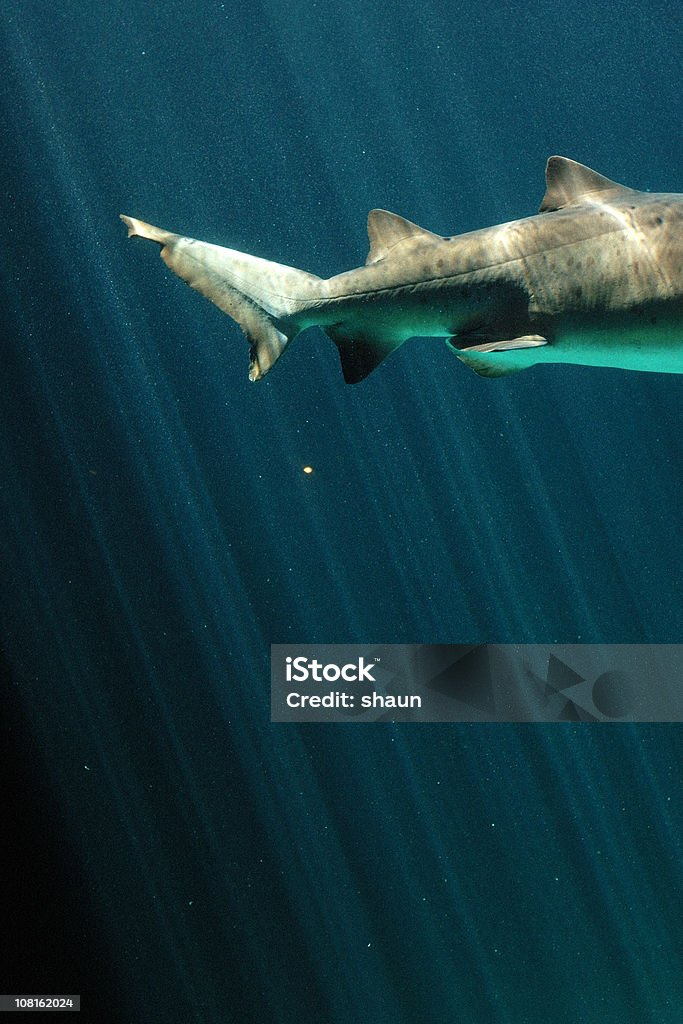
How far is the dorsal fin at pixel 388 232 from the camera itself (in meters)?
2.81

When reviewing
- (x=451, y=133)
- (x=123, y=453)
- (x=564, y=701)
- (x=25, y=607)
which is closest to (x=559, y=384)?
(x=451, y=133)

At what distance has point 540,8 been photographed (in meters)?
7.61

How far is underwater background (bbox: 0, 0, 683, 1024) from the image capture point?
594 cm

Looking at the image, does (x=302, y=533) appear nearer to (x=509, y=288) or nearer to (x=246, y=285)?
(x=246, y=285)

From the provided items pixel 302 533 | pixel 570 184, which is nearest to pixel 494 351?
pixel 570 184

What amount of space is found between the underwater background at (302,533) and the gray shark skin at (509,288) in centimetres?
361

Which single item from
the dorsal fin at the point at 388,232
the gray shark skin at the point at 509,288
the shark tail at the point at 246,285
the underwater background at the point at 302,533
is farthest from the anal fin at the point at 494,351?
the underwater background at the point at 302,533

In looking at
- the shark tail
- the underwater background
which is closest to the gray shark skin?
the shark tail

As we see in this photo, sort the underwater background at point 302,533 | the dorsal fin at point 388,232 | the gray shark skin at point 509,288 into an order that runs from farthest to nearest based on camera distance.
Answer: the underwater background at point 302,533 → the dorsal fin at point 388,232 → the gray shark skin at point 509,288

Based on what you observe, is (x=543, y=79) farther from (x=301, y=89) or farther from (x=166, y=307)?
(x=166, y=307)

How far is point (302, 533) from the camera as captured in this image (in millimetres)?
7207

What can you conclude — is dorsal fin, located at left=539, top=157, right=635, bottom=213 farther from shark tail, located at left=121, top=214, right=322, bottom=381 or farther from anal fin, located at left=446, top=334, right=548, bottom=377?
shark tail, located at left=121, top=214, right=322, bottom=381

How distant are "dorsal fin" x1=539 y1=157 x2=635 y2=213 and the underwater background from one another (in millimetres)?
4079

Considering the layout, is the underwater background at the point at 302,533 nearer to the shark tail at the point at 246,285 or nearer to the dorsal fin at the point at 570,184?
the shark tail at the point at 246,285
